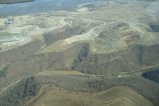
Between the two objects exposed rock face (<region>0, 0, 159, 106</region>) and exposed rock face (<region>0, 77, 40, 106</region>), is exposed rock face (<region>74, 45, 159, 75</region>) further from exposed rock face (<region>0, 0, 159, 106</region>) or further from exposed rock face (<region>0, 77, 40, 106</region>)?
exposed rock face (<region>0, 77, 40, 106</region>)

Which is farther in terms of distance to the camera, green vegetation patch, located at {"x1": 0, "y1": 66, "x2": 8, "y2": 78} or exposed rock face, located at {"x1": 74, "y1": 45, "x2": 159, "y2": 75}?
green vegetation patch, located at {"x1": 0, "y1": 66, "x2": 8, "y2": 78}

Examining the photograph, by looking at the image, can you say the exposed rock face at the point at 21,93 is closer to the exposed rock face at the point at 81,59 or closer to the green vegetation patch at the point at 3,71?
the exposed rock face at the point at 81,59

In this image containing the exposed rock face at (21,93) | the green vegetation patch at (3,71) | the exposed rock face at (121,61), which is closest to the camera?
the exposed rock face at (21,93)

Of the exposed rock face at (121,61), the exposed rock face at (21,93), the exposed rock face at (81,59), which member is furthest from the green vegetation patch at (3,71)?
the exposed rock face at (121,61)

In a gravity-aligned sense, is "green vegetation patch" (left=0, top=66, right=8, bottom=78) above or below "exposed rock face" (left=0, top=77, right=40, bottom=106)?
below

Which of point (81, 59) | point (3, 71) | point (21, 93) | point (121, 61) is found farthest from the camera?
point (81, 59)

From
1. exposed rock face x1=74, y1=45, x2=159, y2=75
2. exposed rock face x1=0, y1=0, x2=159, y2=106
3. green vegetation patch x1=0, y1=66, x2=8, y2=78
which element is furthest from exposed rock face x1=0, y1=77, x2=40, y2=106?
exposed rock face x1=74, y1=45, x2=159, y2=75

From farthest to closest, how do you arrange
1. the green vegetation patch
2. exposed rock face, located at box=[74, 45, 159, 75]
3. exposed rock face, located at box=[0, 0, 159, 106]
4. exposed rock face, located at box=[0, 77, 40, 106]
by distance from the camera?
the green vegetation patch < exposed rock face, located at box=[74, 45, 159, 75] < exposed rock face, located at box=[0, 0, 159, 106] < exposed rock face, located at box=[0, 77, 40, 106]

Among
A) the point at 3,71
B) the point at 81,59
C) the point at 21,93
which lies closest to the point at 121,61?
the point at 81,59

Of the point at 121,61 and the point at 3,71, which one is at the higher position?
the point at 121,61

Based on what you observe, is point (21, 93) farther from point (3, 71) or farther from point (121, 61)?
point (121, 61)

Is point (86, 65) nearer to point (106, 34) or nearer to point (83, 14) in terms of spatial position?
point (106, 34)

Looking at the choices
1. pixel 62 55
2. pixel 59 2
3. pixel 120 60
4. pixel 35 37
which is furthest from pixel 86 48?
pixel 59 2
